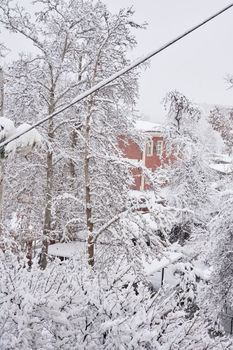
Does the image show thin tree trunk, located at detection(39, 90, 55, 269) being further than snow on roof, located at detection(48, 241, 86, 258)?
No

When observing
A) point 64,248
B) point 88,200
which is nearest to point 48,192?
point 88,200

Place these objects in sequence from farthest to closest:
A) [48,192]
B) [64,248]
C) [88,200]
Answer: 1. [64,248]
2. [48,192]
3. [88,200]

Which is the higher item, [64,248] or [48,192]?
[48,192]

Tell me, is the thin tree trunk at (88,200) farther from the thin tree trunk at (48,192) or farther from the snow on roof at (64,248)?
the snow on roof at (64,248)

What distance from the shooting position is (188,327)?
525 cm

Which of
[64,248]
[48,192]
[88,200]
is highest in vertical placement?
[48,192]

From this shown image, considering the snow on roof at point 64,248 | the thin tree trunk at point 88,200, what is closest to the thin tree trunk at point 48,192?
the snow on roof at point 64,248

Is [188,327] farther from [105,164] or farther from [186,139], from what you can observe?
[186,139]

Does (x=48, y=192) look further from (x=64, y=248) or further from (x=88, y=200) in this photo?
(x=64, y=248)

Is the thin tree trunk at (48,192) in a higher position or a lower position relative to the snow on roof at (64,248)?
higher

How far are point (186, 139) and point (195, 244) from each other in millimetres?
9953

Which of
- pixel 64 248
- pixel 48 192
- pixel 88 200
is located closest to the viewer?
pixel 88 200

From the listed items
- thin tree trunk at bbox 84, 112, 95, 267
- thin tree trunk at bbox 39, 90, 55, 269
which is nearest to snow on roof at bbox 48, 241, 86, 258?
thin tree trunk at bbox 39, 90, 55, 269

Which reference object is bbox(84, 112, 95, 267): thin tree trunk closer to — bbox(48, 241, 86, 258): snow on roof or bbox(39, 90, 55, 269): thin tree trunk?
bbox(39, 90, 55, 269): thin tree trunk
